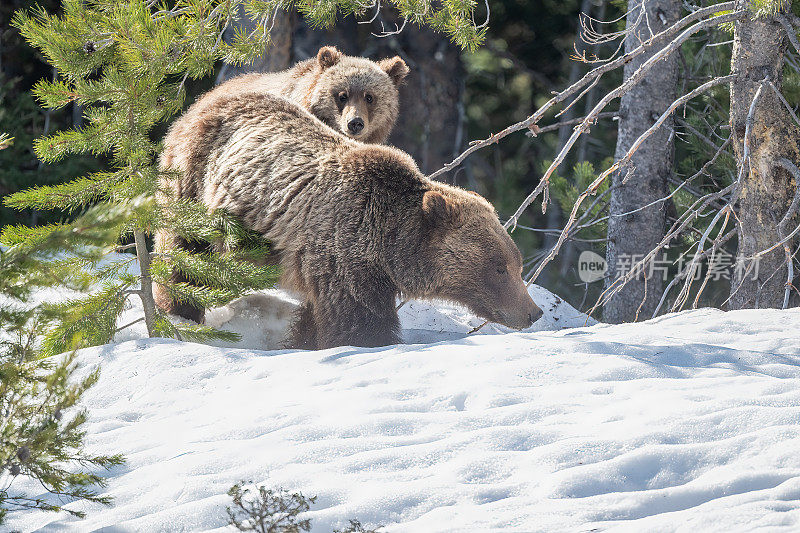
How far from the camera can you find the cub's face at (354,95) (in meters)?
7.91

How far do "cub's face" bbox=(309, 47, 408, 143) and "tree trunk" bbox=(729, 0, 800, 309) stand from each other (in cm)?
340

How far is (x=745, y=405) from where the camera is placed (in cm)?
348

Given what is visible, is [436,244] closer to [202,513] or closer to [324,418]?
[324,418]

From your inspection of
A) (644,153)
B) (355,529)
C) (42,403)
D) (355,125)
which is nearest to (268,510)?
(355,529)

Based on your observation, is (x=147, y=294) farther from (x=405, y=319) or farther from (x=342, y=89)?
(x=342, y=89)

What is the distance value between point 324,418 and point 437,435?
0.52 meters

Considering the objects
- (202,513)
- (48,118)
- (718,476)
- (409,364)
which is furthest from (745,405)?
(48,118)

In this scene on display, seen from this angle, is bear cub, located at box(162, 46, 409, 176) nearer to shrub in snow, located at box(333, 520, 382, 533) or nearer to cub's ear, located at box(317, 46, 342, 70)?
cub's ear, located at box(317, 46, 342, 70)

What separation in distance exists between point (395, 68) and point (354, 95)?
76 centimetres

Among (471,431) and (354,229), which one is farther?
(354,229)

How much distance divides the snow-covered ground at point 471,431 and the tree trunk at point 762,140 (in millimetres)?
1497

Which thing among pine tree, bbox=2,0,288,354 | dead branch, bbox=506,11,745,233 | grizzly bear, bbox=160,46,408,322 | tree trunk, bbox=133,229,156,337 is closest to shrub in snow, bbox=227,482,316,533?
pine tree, bbox=2,0,288,354

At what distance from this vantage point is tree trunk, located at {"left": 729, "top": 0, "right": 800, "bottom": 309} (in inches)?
232

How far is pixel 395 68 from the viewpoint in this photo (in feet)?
28.2
